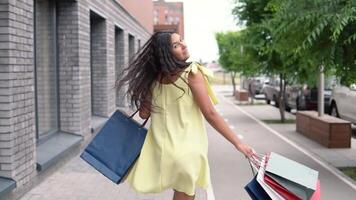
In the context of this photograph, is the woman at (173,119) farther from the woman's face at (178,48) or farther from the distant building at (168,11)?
the distant building at (168,11)

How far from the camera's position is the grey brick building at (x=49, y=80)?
6688 mm

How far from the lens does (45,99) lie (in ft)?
33.1

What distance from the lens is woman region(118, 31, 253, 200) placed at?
4.05m

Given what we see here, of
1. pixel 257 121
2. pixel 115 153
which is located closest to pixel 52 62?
pixel 115 153

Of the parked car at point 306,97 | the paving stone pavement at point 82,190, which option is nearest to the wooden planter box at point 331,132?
the paving stone pavement at point 82,190

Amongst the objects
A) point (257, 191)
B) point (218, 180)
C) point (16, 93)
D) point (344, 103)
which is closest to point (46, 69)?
point (16, 93)

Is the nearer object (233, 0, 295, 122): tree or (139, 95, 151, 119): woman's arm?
(139, 95, 151, 119): woman's arm

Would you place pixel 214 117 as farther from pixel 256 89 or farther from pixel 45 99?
pixel 256 89

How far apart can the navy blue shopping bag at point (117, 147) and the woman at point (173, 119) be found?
78mm

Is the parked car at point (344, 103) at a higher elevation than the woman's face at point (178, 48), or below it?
below

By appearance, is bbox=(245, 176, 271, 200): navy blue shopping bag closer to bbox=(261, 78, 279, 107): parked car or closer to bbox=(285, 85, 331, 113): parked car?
bbox=(285, 85, 331, 113): parked car

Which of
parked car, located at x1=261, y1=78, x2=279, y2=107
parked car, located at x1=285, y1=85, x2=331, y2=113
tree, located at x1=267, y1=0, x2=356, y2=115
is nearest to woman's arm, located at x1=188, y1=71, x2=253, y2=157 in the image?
tree, located at x1=267, y1=0, x2=356, y2=115

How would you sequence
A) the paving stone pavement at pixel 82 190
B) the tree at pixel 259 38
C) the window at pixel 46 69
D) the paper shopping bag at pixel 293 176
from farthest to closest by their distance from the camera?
the tree at pixel 259 38 → the window at pixel 46 69 → the paving stone pavement at pixel 82 190 → the paper shopping bag at pixel 293 176

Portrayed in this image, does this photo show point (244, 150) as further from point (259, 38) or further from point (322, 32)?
point (259, 38)
